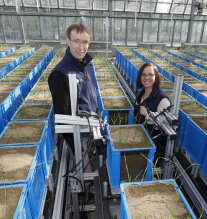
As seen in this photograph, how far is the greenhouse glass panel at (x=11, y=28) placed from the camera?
1222cm

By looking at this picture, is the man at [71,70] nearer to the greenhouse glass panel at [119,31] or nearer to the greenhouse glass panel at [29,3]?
the greenhouse glass panel at [119,31]

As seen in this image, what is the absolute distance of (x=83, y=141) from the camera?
2654 mm

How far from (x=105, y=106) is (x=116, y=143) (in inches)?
43.4

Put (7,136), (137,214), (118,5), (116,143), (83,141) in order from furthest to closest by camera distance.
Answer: (118,5) → (83,141) → (7,136) → (116,143) → (137,214)

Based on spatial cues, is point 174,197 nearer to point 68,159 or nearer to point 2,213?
point 2,213

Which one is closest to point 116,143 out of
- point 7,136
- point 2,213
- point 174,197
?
point 174,197

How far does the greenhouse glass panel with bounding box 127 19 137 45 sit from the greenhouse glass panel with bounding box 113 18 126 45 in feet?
1.05

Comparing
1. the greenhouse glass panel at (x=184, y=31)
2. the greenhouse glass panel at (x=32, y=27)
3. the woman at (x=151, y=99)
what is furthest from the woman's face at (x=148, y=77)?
the greenhouse glass panel at (x=184, y=31)

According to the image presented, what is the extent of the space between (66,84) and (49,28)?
39.9 feet

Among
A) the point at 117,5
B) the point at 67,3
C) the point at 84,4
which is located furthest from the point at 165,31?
the point at 67,3

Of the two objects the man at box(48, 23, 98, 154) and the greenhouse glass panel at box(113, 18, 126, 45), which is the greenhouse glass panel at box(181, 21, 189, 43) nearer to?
the greenhouse glass panel at box(113, 18, 126, 45)

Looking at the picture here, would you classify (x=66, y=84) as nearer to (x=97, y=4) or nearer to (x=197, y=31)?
(x=97, y=4)

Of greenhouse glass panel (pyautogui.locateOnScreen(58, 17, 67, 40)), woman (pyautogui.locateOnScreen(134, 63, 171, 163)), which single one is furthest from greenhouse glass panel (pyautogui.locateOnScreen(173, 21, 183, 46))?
woman (pyautogui.locateOnScreen(134, 63, 171, 163))

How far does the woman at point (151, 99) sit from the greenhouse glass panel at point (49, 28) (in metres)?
11.5
